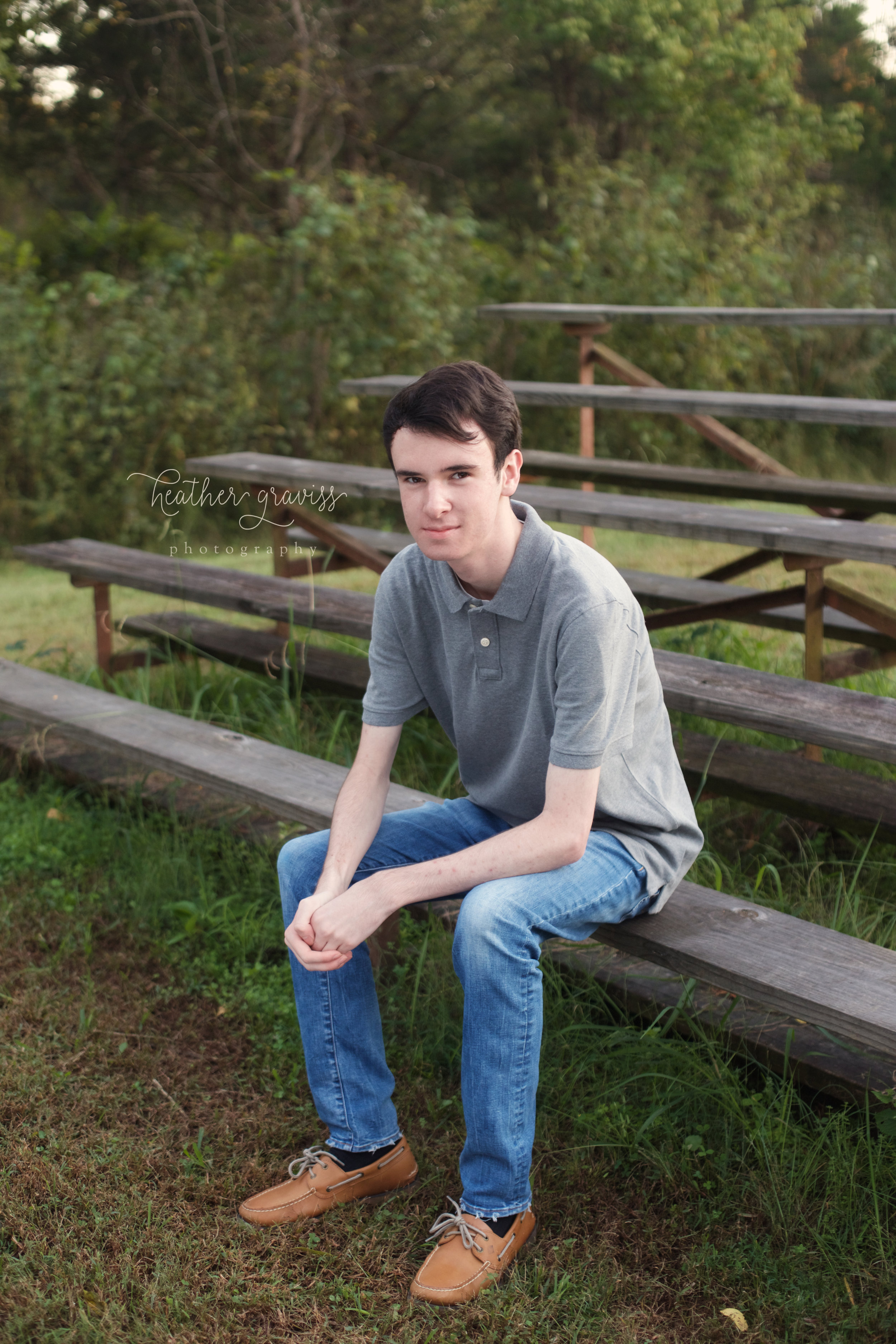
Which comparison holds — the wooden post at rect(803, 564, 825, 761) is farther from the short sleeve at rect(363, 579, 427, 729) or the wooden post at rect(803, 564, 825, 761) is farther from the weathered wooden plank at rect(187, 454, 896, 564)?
the short sleeve at rect(363, 579, 427, 729)

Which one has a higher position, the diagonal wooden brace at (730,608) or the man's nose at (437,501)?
the man's nose at (437,501)

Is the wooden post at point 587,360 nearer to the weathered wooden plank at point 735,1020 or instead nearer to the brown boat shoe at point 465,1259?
the weathered wooden plank at point 735,1020

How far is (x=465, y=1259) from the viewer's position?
6.45 ft

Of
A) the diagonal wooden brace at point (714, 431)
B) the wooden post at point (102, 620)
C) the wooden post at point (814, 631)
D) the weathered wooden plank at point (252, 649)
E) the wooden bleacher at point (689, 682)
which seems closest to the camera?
the wooden bleacher at point (689, 682)

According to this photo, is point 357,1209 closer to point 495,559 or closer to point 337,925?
point 337,925

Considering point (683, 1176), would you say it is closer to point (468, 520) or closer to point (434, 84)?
point (468, 520)

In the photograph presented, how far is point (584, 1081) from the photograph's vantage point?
8.11ft

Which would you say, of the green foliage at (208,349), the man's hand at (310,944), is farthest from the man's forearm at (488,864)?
the green foliage at (208,349)

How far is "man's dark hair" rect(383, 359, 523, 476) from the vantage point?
6.44 feet

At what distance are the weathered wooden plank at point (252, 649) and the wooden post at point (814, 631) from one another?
132 cm

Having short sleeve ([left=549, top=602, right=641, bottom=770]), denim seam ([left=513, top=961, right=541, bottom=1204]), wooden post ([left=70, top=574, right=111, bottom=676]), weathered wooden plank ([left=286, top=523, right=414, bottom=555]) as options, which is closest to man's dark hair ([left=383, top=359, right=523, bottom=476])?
short sleeve ([left=549, top=602, right=641, bottom=770])

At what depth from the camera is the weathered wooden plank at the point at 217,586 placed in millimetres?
3842

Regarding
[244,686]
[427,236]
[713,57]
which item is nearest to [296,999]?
[244,686]

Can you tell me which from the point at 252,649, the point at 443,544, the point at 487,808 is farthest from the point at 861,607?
the point at 252,649
